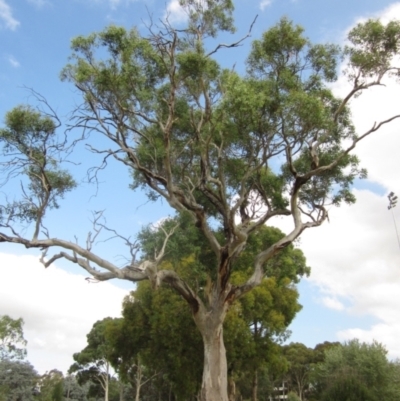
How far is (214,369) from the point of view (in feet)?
47.1

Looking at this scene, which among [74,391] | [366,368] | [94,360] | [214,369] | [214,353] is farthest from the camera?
[74,391]

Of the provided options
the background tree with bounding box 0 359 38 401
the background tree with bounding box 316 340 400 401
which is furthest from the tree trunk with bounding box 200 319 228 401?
the background tree with bounding box 0 359 38 401

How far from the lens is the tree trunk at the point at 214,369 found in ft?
46.4

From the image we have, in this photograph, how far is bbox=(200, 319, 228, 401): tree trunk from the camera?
557 inches

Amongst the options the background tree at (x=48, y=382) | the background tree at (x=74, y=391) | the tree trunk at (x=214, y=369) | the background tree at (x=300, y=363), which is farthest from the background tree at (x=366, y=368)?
the background tree at (x=74, y=391)

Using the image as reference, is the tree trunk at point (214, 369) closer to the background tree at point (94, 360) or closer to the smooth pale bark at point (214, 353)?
the smooth pale bark at point (214, 353)

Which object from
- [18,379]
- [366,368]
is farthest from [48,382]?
[366,368]

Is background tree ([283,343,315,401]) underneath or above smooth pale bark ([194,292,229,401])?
above

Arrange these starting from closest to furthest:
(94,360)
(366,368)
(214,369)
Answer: (214,369)
(366,368)
(94,360)

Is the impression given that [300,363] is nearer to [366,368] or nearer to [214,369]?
[366,368]

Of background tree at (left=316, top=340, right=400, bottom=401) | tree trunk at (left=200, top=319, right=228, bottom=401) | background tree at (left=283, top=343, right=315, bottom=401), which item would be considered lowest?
tree trunk at (left=200, top=319, right=228, bottom=401)

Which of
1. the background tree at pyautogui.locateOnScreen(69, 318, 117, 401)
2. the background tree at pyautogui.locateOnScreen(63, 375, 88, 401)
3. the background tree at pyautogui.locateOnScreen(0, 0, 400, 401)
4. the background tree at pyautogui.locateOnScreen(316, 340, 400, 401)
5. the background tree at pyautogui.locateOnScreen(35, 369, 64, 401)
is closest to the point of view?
the background tree at pyautogui.locateOnScreen(0, 0, 400, 401)

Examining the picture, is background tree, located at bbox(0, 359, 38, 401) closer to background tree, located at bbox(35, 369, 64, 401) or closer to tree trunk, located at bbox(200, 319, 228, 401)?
background tree, located at bbox(35, 369, 64, 401)

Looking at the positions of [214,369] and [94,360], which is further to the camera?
[94,360]
